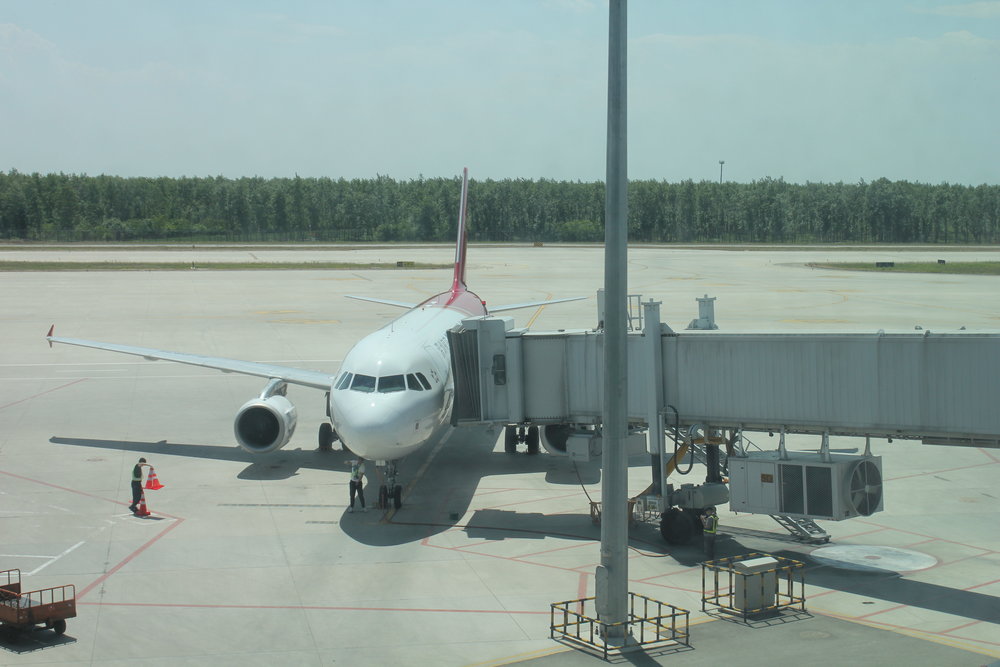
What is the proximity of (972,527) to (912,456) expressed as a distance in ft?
27.2

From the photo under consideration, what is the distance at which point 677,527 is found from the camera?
2278 cm

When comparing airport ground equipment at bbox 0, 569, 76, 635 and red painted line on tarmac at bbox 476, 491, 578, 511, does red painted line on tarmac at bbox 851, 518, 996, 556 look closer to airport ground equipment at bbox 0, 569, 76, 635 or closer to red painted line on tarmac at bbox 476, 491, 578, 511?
red painted line on tarmac at bbox 476, 491, 578, 511

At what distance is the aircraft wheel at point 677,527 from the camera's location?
22.8m

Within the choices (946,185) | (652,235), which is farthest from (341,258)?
(946,185)

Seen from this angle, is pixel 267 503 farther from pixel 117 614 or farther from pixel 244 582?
pixel 117 614

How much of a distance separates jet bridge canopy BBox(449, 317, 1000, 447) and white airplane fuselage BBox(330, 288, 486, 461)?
114 centimetres

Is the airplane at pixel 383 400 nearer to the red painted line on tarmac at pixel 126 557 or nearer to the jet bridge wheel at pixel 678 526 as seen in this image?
the red painted line on tarmac at pixel 126 557

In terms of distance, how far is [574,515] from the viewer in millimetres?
25484

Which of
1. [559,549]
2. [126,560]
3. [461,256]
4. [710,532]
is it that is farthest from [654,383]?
[461,256]

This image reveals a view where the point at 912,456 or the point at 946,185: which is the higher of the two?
the point at 946,185

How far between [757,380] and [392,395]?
8832mm

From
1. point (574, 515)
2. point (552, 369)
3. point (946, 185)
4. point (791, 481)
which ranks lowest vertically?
point (574, 515)

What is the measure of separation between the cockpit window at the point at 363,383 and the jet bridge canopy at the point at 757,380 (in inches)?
84.2

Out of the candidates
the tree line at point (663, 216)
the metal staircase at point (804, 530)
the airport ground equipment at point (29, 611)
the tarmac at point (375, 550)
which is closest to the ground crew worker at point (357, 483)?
the tarmac at point (375, 550)
